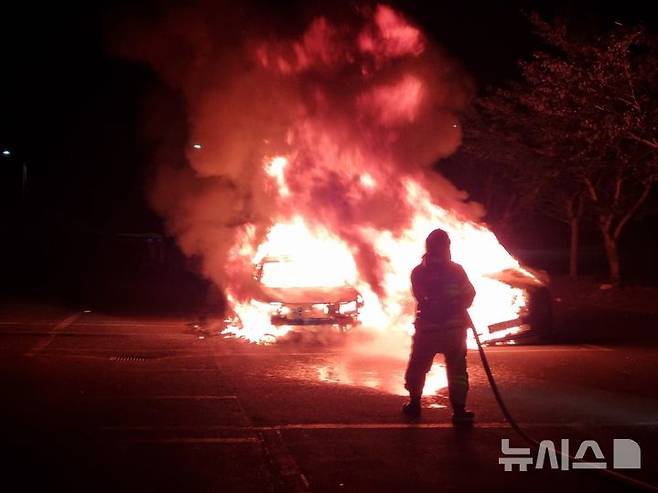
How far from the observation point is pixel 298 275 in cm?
1396

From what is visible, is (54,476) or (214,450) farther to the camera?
(214,450)

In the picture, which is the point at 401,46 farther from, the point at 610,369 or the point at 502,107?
the point at 610,369

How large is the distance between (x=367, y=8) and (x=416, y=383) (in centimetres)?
948

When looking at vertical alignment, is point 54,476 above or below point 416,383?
below

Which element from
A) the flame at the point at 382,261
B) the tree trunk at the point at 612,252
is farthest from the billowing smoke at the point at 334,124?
the tree trunk at the point at 612,252

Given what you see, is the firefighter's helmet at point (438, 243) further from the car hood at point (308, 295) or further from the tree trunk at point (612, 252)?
the tree trunk at point (612, 252)

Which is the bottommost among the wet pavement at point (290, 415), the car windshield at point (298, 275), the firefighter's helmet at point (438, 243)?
the wet pavement at point (290, 415)

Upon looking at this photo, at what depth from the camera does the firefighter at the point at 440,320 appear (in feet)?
26.2

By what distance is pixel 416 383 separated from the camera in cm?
806

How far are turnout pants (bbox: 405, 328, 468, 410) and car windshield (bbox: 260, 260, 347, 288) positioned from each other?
5417 millimetres

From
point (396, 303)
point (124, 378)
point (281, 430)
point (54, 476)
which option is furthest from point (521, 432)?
point (396, 303)

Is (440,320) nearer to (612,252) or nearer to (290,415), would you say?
(290,415)

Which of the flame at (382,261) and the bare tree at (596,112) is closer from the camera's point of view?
the flame at (382,261)

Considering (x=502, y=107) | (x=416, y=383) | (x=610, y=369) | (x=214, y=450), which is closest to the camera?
(x=214, y=450)
